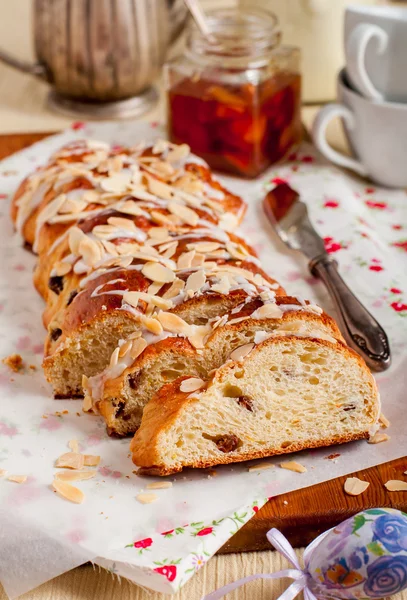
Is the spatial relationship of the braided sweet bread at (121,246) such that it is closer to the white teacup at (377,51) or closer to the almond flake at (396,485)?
the almond flake at (396,485)

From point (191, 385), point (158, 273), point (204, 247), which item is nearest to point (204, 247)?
point (204, 247)

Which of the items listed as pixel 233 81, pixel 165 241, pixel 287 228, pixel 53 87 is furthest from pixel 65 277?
pixel 53 87

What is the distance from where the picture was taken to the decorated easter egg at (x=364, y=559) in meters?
1.63

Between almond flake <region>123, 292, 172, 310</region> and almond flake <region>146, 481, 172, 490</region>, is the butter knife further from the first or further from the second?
almond flake <region>146, 481, 172, 490</region>

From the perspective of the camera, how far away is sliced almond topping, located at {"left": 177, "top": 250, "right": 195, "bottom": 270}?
2383mm

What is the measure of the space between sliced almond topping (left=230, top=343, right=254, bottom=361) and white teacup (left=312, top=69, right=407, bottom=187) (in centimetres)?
163

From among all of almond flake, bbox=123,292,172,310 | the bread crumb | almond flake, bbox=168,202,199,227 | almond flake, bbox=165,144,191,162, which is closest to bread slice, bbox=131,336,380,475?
almond flake, bbox=123,292,172,310

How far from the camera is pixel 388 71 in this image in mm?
3322

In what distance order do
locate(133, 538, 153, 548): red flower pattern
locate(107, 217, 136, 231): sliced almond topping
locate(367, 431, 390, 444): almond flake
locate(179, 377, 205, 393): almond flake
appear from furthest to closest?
locate(107, 217, 136, 231): sliced almond topping, locate(367, 431, 390, 444): almond flake, locate(179, 377, 205, 393): almond flake, locate(133, 538, 153, 548): red flower pattern

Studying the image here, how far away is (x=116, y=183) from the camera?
2.82m

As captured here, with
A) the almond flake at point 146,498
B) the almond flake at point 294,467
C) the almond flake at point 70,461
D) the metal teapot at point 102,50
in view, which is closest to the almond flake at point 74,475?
the almond flake at point 70,461

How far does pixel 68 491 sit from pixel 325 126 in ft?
6.88

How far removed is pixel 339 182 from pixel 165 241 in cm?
120

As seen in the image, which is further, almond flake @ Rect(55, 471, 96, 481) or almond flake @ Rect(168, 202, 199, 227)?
almond flake @ Rect(168, 202, 199, 227)
